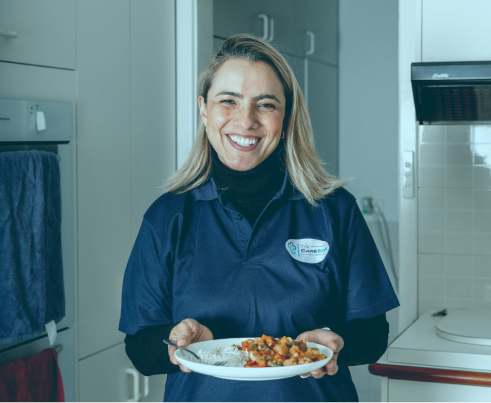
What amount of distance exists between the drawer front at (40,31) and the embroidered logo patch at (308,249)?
2.93ft

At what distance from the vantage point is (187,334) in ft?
3.52

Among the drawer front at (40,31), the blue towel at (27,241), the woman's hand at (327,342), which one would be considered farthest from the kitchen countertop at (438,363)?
the drawer front at (40,31)

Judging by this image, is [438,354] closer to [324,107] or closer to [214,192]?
[214,192]

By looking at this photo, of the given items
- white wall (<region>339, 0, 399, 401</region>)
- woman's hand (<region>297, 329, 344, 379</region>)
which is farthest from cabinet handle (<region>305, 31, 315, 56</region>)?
woman's hand (<region>297, 329, 344, 379</region>)

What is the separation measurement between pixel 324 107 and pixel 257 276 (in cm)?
230

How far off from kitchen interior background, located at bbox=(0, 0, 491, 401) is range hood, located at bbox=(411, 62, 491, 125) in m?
0.15

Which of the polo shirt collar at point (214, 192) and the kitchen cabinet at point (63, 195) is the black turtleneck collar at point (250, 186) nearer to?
the polo shirt collar at point (214, 192)

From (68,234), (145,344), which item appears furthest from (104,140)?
(145,344)

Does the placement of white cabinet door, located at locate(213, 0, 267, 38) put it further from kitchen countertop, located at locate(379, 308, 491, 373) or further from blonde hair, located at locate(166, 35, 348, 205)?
kitchen countertop, located at locate(379, 308, 491, 373)

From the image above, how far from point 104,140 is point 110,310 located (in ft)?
1.88

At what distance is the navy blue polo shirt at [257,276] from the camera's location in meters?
1.17

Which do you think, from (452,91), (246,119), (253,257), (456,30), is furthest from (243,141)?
(456,30)

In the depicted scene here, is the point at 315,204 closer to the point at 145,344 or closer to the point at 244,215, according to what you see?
the point at 244,215

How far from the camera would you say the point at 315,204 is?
4.08 feet
